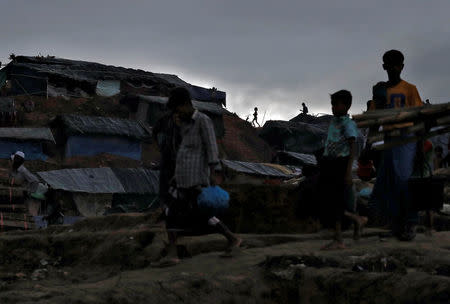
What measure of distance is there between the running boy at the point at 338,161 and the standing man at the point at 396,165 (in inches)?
19.8

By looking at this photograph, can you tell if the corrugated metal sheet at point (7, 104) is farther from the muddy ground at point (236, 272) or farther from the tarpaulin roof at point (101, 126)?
the muddy ground at point (236, 272)

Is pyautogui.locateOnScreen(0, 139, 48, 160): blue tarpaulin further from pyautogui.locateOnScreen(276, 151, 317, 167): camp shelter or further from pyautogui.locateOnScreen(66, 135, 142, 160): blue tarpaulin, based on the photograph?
Answer: pyautogui.locateOnScreen(276, 151, 317, 167): camp shelter

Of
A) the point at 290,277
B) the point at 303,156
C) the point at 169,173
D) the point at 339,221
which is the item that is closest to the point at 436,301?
the point at 290,277

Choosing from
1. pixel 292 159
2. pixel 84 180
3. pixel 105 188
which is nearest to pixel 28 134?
pixel 84 180

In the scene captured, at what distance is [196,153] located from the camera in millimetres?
5348

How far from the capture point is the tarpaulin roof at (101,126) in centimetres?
3562

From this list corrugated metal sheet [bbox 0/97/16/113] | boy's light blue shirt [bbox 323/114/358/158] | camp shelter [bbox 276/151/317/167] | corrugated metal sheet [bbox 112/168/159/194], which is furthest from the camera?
camp shelter [bbox 276/151/317/167]

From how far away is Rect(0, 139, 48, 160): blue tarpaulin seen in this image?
33.3 m

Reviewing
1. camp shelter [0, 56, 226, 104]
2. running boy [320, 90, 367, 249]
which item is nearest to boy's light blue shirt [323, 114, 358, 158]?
running boy [320, 90, 367, 249]

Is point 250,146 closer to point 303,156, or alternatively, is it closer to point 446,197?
point 303,156

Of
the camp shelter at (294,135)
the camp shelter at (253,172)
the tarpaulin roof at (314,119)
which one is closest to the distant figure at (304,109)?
the tarpaulin roof at (314,119)

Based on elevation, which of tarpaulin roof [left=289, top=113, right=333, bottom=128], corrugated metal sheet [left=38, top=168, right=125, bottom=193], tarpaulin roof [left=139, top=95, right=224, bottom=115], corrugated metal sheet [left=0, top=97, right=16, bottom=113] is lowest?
corrugated metal sheet [left=38, top=168, right=125, bottom=193]

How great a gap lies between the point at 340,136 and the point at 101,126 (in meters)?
32.0

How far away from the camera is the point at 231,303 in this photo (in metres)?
4.54
